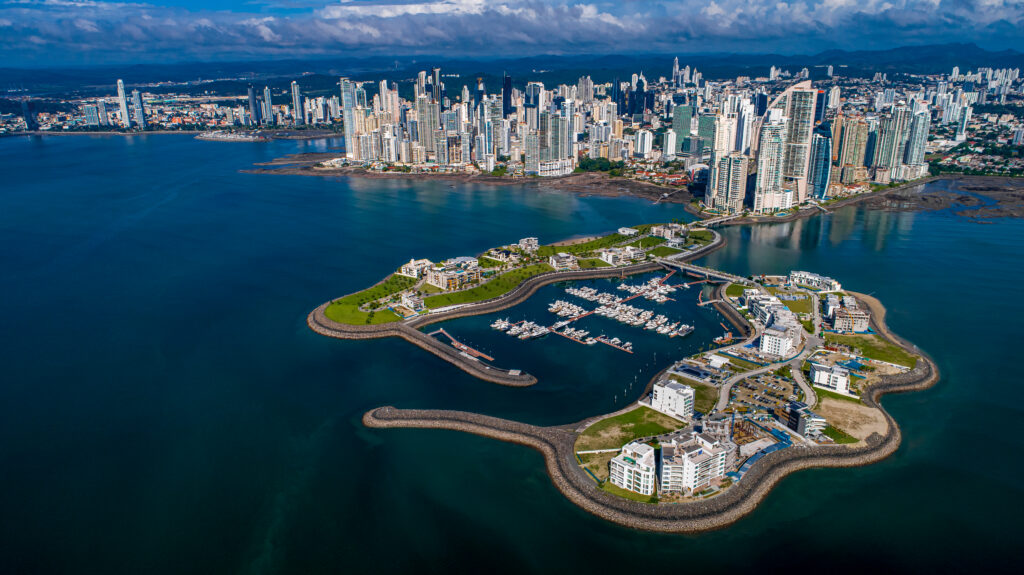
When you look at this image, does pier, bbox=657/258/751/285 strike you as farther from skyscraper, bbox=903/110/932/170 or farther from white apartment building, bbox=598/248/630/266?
skyscraper, bbox=903/110/932/170

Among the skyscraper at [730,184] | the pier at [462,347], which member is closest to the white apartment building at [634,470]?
the pier at [462,347]

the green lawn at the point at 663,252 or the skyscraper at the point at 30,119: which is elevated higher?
the skyscraper at the point at 30,119

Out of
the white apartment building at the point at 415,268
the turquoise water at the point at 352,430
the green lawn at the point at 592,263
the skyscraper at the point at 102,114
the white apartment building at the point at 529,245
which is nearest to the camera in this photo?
the turquoise water at the point at 352,430

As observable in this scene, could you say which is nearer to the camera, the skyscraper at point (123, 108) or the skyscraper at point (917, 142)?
the skyscraper at point (917, 142)

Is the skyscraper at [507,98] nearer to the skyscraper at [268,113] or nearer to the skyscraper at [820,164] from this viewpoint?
the skyscraper at [268,113]

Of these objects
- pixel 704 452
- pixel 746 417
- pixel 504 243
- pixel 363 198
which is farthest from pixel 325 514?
pixel 363 198

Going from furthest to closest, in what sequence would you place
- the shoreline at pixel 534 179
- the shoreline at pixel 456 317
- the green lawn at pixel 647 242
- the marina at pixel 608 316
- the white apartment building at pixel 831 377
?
1. the shoreline at pixel 534 179
2. the green lawn at pixel 647 242
3. the marina at pixel 608 316
4. the shoreline at pixel 456 317
5. the white apartment building at pixel 831 377

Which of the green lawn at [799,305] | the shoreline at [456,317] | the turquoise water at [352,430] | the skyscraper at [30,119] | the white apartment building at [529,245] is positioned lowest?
the turquoise water at [352,430]

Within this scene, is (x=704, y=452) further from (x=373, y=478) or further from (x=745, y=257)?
(x=745, y=257)
